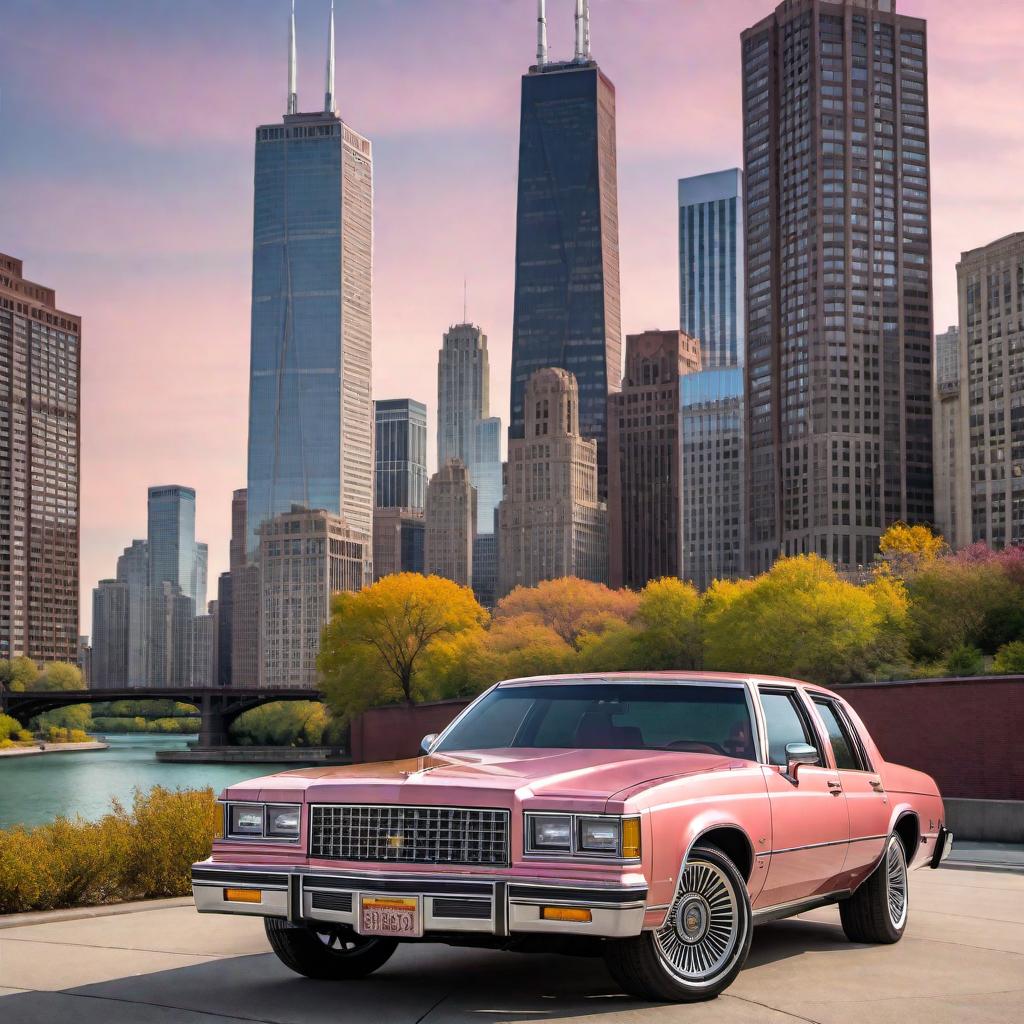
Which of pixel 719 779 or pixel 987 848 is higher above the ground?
pixel 719 779

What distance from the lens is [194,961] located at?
31.0 ft

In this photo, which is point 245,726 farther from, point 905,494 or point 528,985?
point 528,985

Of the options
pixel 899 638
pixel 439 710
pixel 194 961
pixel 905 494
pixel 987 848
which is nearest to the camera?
pixel 194 961

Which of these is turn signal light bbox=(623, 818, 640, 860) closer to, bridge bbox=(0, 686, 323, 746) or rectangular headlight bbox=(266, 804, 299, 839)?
rectangular headlight bbox=(266, 804, 299, 839)

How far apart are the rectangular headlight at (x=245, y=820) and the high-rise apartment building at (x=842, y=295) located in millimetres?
164431

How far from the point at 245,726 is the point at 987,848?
128 metres

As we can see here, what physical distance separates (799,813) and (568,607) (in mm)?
96117

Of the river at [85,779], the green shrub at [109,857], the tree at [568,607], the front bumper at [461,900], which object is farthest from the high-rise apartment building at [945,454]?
the front bumper at [461,900]

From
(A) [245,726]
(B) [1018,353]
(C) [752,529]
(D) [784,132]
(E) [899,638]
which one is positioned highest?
(D) [784,132]

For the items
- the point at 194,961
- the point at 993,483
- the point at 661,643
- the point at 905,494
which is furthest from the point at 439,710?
the point at 905,494

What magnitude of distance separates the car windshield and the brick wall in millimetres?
25674

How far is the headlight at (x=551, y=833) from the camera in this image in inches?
298

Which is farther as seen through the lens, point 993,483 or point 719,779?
point 993,483

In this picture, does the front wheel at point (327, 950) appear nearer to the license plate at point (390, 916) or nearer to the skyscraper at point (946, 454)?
the license plate at point (390, 916)
